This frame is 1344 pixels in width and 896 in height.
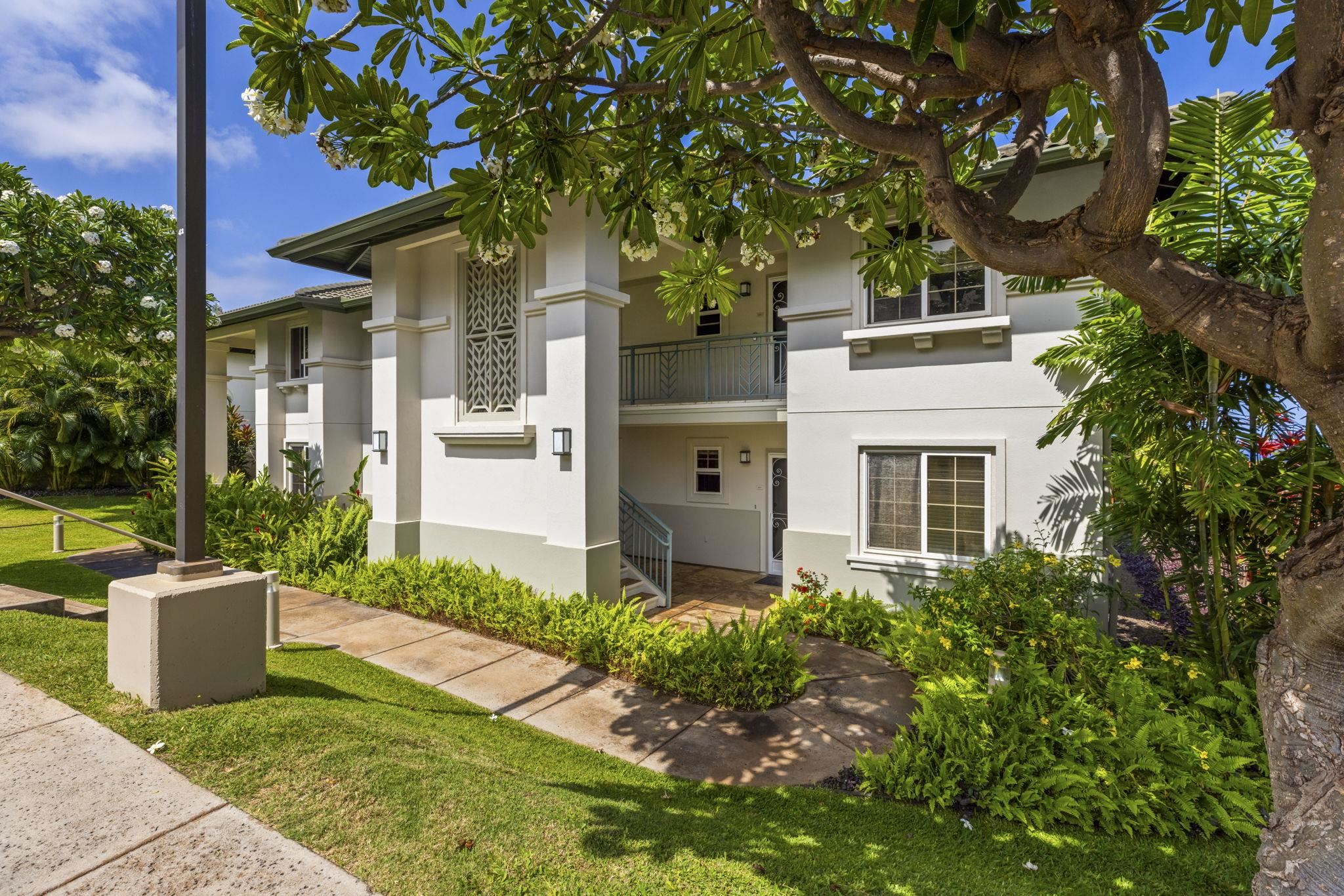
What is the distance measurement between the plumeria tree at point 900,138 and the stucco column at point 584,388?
2285 mm

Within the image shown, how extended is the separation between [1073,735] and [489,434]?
23.9 feet

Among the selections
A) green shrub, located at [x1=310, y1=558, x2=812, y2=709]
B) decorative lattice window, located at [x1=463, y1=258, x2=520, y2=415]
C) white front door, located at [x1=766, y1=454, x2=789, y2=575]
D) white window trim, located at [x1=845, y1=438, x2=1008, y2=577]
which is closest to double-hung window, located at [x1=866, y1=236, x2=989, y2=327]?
white window trim, located at [x1=845, y1=438, x2=1008, y2=577]

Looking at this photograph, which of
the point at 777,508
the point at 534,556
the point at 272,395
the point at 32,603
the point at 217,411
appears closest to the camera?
the point at 32,603

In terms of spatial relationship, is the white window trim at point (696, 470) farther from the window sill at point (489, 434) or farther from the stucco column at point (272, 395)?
the stucco column at point (272, 395)

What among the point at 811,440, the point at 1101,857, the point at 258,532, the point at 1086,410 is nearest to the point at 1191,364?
the point at 1086,410

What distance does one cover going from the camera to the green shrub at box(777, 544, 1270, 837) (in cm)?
380

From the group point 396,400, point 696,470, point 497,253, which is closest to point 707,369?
point 696,470

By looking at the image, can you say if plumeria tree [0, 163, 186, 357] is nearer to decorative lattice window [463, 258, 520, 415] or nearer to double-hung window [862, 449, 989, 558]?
decorative lattice window [463, 258, 520, 415]

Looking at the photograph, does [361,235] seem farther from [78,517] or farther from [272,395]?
[272,395]

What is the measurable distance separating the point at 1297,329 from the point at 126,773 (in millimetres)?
4983

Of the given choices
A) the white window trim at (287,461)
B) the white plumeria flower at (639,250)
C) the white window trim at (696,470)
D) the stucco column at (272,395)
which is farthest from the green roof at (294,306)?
the white plumeria flower at (639,250)

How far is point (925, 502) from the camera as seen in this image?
7527 mm

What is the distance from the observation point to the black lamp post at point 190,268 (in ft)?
12.1

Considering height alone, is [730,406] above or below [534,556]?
above
